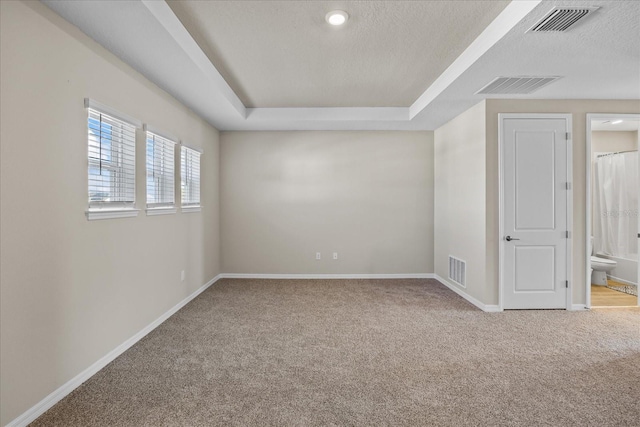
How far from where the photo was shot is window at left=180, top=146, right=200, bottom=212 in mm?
4426

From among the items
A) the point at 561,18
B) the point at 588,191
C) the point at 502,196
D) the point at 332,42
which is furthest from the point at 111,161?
the point at 588,191

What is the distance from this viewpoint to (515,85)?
361cm

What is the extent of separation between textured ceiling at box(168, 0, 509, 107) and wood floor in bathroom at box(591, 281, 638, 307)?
3.65 m

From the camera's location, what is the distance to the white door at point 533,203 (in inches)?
161

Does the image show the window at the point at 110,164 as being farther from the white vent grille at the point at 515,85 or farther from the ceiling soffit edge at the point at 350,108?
the white vent grille at the point at 515,85

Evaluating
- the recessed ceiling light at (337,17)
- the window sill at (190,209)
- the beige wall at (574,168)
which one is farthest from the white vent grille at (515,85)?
the window sill at (190,209)

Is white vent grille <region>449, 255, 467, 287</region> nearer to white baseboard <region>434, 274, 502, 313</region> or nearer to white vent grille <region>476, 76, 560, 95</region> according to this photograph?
white baseboard <region>434, 274, 502, 313</region>

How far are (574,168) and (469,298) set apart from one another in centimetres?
205

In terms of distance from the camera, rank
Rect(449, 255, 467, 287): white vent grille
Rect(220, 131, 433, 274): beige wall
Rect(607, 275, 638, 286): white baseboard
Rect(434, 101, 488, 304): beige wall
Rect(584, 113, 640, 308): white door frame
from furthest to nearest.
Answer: Rect(220, 131, 433, 274): beige wall, Rect(607, 275, 638, 286): white baseboard, Rect(449, 255, 467, 287): white vent grille, Rect(434, 101, 488, 304): beige wall, Rect(584, 113, 640, 308): white door frame

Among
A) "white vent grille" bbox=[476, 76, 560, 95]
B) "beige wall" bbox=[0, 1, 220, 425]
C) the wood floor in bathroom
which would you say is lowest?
the wood floor in bathroom

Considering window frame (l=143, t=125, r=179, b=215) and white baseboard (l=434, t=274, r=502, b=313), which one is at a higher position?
window frame (l=143, t=125, r=179, b=215)

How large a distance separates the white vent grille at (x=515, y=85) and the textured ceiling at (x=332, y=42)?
0.56 m

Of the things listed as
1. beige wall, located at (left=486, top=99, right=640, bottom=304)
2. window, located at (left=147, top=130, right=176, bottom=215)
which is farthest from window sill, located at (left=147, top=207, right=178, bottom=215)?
beige wall, located at (left=486, top=99, right=640, bottom=304)

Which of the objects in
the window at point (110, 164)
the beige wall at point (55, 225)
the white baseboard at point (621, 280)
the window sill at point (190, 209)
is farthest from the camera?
the white baseboard at point (621, 280)
